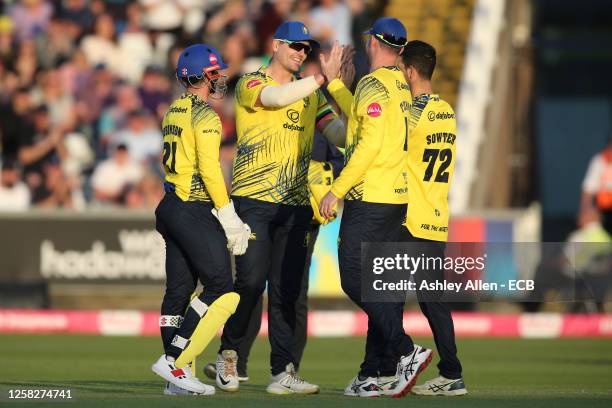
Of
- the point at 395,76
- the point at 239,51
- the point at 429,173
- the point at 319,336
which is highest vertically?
the point at 239,51

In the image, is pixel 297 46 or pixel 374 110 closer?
pixel 374 110

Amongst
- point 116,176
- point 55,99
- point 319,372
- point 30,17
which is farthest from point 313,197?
point 30,17

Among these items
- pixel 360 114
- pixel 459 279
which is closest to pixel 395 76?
pixel 360 114

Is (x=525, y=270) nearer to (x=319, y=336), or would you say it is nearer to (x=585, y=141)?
(x=319, y=336)

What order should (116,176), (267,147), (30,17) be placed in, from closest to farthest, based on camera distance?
1. (267,147)
2. (116,176)
3. (30,17)

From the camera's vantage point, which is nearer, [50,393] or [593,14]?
[50,393]

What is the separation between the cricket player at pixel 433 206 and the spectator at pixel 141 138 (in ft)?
35.0

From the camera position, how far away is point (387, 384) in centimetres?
1006

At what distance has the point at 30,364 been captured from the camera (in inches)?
512

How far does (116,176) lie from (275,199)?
10048mm

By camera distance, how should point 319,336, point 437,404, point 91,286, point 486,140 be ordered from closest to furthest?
point 437,404, point 319,336, point 91,286, point 486,140

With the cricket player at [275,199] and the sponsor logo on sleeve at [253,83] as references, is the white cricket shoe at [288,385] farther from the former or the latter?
the sponsor logo on sleeve at [253,83]

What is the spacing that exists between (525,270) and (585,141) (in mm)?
14975

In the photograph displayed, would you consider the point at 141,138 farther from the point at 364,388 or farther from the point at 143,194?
the point at 364,388
